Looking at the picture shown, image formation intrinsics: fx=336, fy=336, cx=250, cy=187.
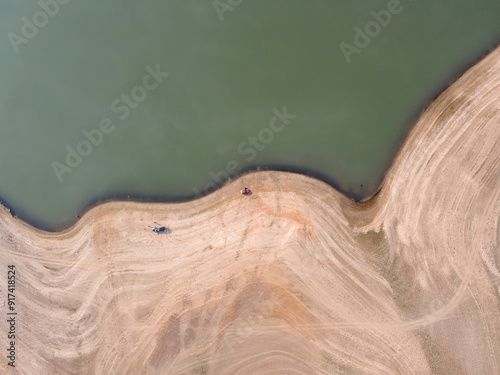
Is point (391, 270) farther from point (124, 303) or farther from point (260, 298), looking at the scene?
point (124, 303)

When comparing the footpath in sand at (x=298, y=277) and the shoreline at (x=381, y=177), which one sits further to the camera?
the shoreline at (x=381, y=177)

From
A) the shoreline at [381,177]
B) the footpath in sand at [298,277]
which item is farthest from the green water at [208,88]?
the footpath in sand at [298,277]

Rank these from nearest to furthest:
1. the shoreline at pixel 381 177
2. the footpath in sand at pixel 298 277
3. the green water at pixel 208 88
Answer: the footpath in sand at pixel 298 277, the shoreline at pixel 381 177, the green water at pixel 208 88

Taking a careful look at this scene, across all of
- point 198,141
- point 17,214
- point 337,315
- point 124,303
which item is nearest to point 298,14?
point 198,141

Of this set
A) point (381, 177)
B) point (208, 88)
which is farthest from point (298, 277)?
point (208, 88)

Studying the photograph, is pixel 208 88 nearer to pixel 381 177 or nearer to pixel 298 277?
pixel 381 177

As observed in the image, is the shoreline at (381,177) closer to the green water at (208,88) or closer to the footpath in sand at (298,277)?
the green water at (208,88)
